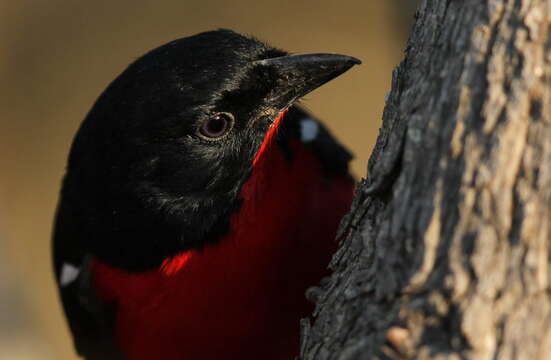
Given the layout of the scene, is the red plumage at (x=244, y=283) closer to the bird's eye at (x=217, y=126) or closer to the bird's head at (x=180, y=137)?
the bird's head at (x=180, y=137)

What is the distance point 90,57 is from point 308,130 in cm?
367

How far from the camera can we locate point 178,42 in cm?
296

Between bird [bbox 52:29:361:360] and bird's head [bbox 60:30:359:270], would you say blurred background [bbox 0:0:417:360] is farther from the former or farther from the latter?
bird's head [bbox 60:30:359:270]

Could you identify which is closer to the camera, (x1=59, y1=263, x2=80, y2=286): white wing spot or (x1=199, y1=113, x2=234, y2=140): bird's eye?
(x1=199, y1=113, x2=234, y2=140): bird's eye

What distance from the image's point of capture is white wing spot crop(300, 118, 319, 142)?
3.84m

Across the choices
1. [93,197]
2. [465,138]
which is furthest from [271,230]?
[465,138]

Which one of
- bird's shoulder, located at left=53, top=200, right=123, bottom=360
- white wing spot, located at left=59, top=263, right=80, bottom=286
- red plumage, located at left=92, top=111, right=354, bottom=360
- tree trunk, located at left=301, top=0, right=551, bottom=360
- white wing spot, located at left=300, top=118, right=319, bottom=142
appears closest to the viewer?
Answer: tree trunk, located at left=301, top=0, right=551, bottom=360

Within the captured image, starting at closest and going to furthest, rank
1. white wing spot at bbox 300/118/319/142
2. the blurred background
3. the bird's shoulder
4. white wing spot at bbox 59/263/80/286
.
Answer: the bird's shoulder, white wing spot at bbox 59/263/80/286, white wing spot at bbox 300/118/319/142, the blurred background

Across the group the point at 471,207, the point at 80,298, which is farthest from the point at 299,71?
the point at 80,298

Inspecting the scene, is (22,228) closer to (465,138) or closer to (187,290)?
(187,290)

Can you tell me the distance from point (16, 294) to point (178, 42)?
13.6ft

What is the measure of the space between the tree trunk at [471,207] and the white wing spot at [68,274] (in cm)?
184

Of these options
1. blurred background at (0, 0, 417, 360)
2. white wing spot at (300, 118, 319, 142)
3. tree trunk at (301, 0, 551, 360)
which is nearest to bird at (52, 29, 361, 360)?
white wing spot at (300, 118, 319, 142)

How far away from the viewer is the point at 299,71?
3.08 m
